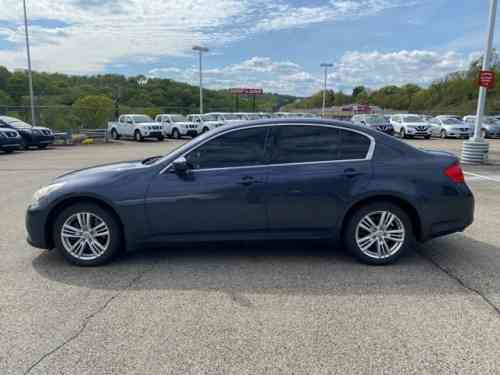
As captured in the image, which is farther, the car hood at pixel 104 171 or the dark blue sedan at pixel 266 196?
the car hood at pixel 104 171

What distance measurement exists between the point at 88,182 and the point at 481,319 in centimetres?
403

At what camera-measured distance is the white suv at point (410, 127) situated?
90.0ft

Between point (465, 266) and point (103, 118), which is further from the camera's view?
point (103, 118)

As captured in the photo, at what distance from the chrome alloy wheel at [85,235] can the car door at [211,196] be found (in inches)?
23.2

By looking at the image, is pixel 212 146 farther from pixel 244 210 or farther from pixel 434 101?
pixel 434 101

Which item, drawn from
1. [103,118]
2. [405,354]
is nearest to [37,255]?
[405,354]

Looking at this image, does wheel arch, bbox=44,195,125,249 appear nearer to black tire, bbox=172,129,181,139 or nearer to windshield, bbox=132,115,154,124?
windshield, bbox=132,115,154,124

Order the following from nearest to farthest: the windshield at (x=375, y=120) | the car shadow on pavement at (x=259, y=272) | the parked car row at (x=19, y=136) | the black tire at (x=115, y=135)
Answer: the car shadow on pavement at (x=259, y=272)
the parked car row at (x=19, y=136)
the windshield at (x=375, y=120)
the black tire at (x=115, y=135)

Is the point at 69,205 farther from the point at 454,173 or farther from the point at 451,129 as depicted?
the point at 451,129

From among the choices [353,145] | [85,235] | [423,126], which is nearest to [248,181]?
[353,145]

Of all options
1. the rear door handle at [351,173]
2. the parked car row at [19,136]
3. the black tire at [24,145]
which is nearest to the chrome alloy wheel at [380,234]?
the rear door handle at [351,173]

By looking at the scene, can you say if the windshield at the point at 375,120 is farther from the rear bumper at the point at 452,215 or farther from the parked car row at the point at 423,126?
the rear bumper at the point at 452,215

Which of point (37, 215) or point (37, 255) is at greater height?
point (37, 215)

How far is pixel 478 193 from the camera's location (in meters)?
8.67
